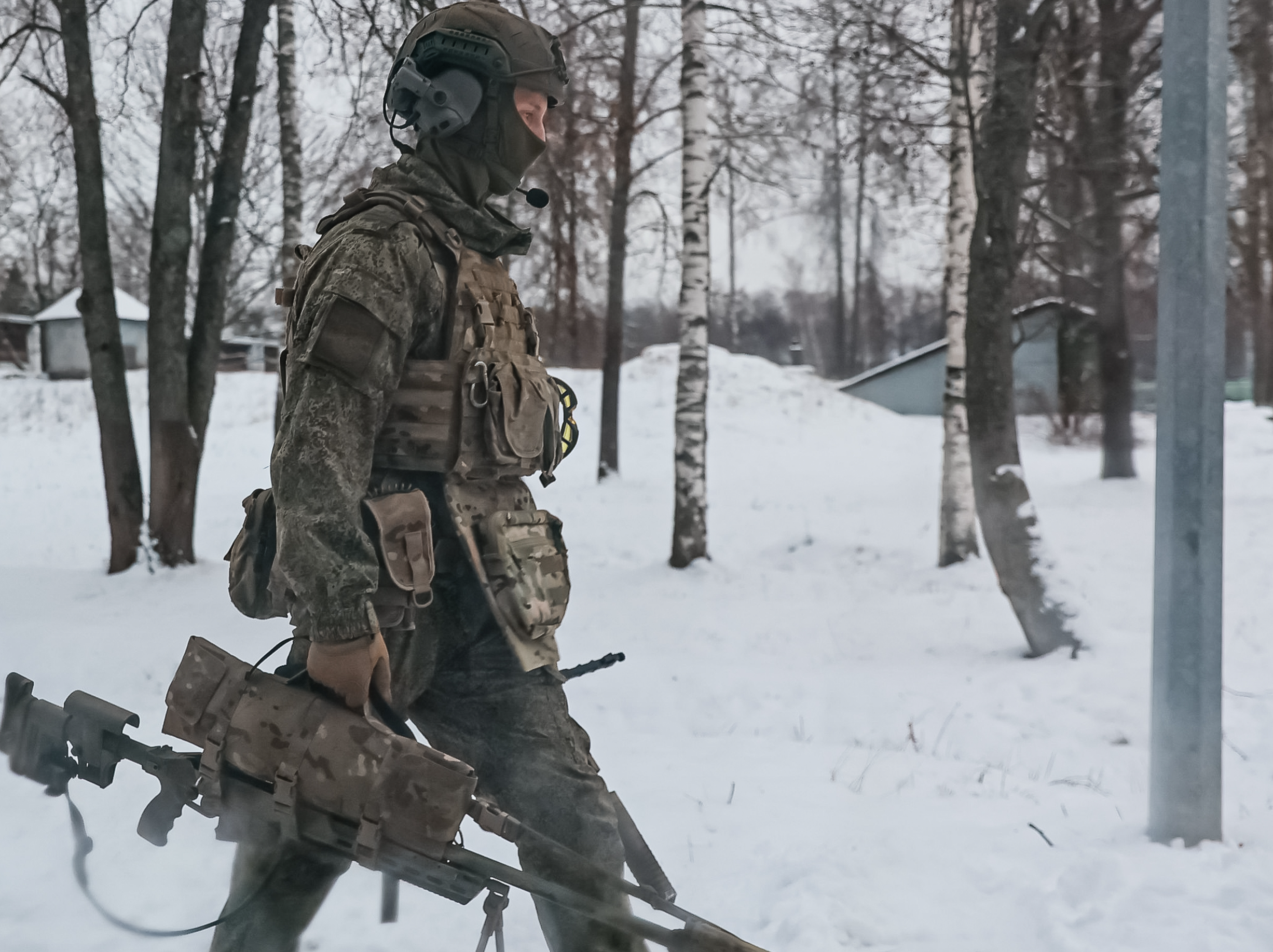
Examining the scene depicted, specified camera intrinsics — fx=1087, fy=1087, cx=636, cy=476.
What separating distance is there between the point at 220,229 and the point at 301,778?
7895mm

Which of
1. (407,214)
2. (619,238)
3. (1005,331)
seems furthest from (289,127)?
(407,214)

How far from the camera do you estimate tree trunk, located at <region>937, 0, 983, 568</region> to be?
9.59m

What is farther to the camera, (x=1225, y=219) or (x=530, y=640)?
(x=1225, y=219)

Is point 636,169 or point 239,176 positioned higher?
point 636,169

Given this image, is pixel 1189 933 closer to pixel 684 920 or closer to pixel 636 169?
pixel 684 920

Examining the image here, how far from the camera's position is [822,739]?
17.1 feet

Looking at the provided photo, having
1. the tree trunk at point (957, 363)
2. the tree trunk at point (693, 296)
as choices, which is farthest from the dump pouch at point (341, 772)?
the tree trunk at point (957, 363)

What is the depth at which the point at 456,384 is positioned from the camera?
2.08 metres

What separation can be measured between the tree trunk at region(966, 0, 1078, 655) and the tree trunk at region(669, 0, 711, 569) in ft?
9.71

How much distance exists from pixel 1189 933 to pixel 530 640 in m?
2.13

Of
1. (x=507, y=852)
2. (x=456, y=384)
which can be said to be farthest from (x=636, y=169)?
(x=456, y=384)

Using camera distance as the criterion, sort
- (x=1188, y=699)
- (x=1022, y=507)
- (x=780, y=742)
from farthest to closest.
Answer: (x=1022, y=507) → (x=780, y=742) → (x=1188, y=699)

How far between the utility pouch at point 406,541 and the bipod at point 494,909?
538 millimetres

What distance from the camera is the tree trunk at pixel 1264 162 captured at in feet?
30.3
